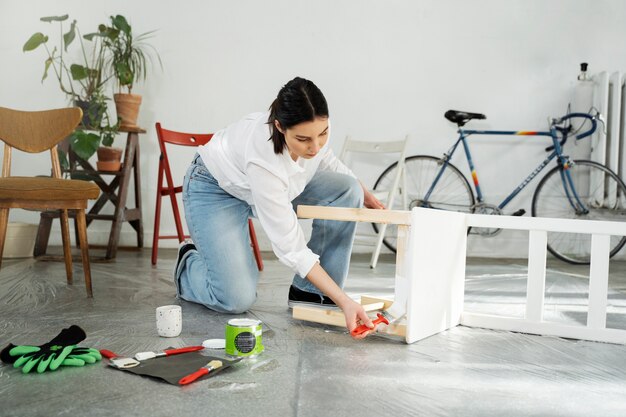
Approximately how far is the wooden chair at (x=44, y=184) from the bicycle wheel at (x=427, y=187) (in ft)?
6.67

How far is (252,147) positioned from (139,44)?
2660 millimetres

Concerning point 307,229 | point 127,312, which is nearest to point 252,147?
point 127,312

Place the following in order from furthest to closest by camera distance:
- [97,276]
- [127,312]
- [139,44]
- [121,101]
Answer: [139,44]
[121,101]
[97,276]
[127,312]

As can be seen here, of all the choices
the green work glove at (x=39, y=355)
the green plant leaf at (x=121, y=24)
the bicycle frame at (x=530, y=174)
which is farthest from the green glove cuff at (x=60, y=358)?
the bicycle frame at (x=530, y=174)

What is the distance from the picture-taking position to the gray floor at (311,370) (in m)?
1.15

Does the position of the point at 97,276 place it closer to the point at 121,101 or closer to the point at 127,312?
the point at 127,312

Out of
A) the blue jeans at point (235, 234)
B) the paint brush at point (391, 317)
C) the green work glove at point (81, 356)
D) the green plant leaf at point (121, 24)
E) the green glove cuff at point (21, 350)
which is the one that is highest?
the green plant leaf at point (121, 24)

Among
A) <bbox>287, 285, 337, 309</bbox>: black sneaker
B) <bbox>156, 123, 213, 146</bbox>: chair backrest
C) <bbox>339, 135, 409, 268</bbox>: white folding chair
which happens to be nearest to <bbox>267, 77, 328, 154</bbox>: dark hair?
<bbox>287, 285, 337, 309</bbox>: black sneaker

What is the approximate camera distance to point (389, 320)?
173cm

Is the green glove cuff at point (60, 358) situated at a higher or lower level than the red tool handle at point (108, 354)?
higher

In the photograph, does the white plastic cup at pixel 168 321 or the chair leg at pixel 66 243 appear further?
the chair leg at pixel 66 243

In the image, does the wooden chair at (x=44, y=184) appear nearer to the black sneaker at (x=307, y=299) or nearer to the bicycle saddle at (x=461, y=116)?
the black sneaker at (x=307, y=299)

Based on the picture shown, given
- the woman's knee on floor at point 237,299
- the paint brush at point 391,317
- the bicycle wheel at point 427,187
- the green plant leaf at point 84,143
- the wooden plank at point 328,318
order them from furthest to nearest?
the bicycle wheel at point 427,187 < the green plant leaf at point 84,143 < the woman's knee on floor at point 237,299 < the wooden plank at point 328,318 < the paint brush at point 391,317

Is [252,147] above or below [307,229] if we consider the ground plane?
above
